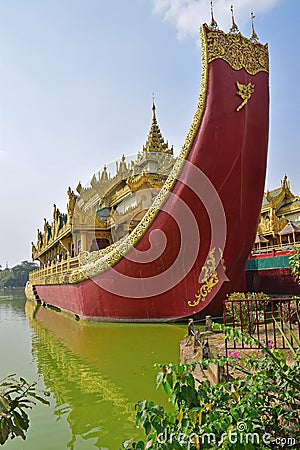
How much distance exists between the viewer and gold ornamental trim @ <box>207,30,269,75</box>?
22.7ft

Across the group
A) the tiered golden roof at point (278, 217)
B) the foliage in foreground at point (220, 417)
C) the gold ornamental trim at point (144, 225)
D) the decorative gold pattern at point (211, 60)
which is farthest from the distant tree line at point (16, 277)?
the foliage in foreground at point (220, 417)

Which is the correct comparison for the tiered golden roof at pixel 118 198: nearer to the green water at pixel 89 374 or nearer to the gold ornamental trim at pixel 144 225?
the gold ornamental trim at pixel 144 225

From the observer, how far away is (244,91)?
276 inches

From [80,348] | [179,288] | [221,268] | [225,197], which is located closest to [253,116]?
[225,197]

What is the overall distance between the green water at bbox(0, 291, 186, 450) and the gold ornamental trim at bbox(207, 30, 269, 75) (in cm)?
526

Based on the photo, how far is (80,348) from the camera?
6.60 m

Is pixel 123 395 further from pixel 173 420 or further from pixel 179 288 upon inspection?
pixel 179 288

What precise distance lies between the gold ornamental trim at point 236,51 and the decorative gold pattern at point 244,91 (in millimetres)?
273

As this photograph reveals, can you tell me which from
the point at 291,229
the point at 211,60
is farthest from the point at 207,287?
the point at 291,229

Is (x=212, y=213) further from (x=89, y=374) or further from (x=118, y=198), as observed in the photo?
(x=118, y=198)

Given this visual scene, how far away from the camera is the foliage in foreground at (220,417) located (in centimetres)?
149

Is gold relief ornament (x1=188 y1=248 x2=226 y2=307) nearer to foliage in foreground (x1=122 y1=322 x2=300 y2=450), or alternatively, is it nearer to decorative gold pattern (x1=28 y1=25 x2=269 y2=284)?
decorative gold pattern (x1=28 y1=25 x2=269 y2=284)

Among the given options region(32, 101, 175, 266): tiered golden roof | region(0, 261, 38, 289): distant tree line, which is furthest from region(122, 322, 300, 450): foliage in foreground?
region(0, 261, 38, 289): distant tree line

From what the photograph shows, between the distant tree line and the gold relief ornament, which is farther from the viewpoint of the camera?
the distant tree line
